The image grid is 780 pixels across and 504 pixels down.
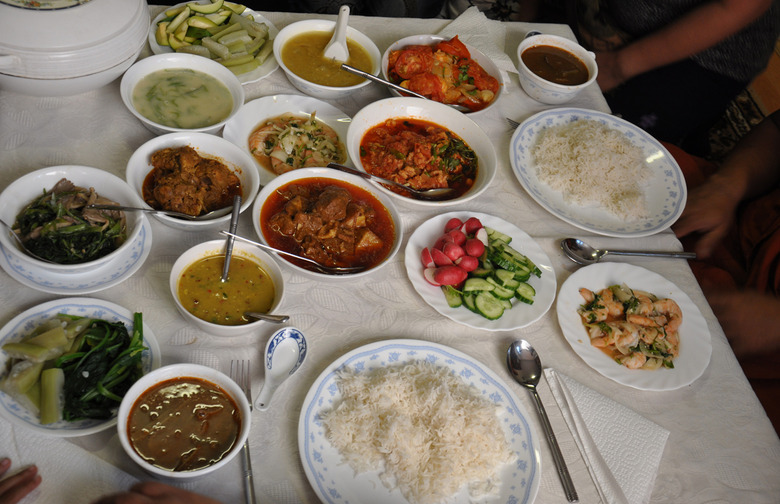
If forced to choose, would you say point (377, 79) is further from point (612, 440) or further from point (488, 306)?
point (612, 440)

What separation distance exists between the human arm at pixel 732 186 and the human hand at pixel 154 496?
2.70m

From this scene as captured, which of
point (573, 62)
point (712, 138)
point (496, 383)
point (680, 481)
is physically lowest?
point (712, 138)

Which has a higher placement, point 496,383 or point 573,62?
point 573,62

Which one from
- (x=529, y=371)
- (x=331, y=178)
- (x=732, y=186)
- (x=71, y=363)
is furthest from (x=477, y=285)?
(x=732, y=186)

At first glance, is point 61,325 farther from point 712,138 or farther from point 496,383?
point 712,138

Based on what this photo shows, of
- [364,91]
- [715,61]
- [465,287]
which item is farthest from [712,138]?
[465,287]

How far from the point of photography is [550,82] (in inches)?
107

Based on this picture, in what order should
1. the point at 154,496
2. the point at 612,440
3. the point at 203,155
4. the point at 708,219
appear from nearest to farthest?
the point at 154,496 → the point at 612,440 → the point at 203,155 → the point at 708,219

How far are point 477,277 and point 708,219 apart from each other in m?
1.74

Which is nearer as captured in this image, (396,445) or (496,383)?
(396,445)

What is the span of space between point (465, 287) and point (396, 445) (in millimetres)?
625

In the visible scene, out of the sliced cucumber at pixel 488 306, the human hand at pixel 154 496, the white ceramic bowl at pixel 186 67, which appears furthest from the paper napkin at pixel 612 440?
the white ceramic bowl at pixel 186 67

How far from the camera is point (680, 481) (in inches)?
67.2

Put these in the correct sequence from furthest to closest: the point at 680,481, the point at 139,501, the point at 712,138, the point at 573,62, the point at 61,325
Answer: the point at 712,138, the point at 573,62, the point at 680,481, the point at 61,325, the point at 139,501
